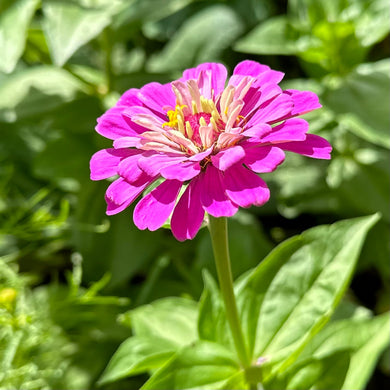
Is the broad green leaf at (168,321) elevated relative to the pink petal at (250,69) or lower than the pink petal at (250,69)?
lower

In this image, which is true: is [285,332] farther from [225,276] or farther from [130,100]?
[130,100]

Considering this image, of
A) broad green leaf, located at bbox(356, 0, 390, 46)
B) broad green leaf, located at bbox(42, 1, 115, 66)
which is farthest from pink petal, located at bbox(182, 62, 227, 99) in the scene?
broad green leaf, located at bbox(356, 0, 390, 46)

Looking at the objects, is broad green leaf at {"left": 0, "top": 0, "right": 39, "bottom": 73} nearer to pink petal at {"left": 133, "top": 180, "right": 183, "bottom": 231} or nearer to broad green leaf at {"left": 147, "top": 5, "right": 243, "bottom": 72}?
broad green leaf at {"left": 147, "top": 5, "right": 243, "bottom": 72}

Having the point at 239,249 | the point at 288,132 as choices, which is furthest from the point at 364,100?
the point at 288,132

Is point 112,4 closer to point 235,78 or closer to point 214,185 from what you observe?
point 235,78

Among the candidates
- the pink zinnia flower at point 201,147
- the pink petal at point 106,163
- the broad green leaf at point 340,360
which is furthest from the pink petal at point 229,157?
the broad green leaf at point 340,360

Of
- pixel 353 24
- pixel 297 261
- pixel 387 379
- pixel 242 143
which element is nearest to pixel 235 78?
pixel 242 143

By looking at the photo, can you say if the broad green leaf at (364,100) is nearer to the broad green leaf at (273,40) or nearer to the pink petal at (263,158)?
the broad green leaf at (273,40)
